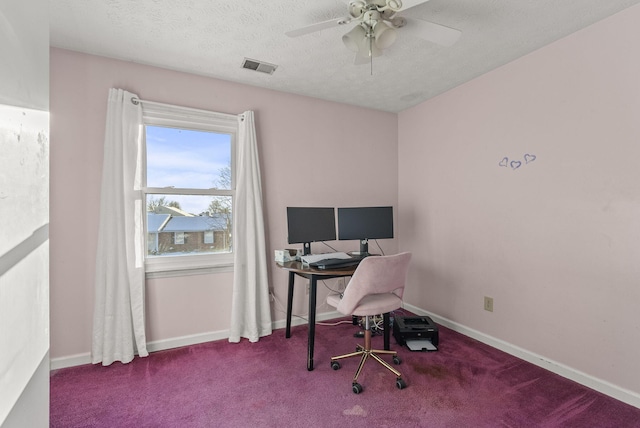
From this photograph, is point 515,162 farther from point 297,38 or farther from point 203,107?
point 203,107

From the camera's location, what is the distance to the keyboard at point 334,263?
2.39m

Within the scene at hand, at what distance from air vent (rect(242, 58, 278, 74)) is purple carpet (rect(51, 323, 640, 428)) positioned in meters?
2.52

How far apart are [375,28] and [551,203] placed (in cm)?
185

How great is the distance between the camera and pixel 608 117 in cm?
202

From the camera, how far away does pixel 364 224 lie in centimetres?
308

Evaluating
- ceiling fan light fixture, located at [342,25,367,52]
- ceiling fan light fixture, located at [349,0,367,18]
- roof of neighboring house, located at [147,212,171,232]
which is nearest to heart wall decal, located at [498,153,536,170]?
ceiling fan light fixture, located at [342,25,367,52]

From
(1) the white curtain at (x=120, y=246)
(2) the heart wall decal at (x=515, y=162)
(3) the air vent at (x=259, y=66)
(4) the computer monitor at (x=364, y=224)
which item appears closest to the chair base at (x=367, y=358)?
(4) the computer monitor at (x=364, y=224)

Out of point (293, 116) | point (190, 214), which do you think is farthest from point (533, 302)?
point (190, 214)

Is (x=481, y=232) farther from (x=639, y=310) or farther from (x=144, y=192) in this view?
(x=144, y=192)

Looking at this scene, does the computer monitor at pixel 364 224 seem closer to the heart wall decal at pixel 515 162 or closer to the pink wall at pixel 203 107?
the pink wall at pixel 203 107

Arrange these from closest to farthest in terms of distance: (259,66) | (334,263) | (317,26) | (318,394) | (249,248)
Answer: (317,26) → (318,394) → (334,263) → (259,66) → (249,248)

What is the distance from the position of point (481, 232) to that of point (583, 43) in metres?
1.60

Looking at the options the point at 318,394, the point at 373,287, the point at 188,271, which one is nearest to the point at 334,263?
the point at 373,287

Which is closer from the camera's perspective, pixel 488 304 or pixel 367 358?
pixel 367 358
